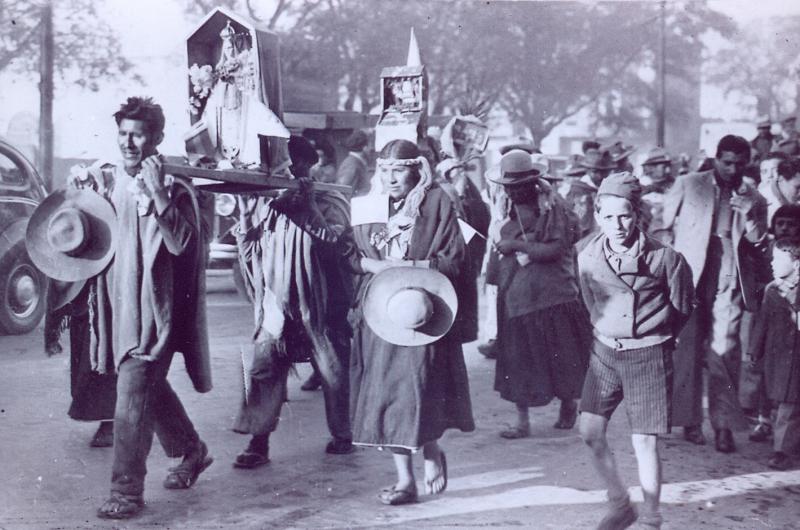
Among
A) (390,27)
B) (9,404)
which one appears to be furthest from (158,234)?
(390,27)

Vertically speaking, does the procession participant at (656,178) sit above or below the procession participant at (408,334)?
above

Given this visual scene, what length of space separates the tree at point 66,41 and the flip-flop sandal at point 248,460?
268cm

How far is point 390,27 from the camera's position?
6.63m

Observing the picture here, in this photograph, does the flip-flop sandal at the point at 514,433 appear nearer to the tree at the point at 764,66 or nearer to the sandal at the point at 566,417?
the sandal at the point at 566,417

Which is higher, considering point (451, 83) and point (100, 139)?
point (451, 83)

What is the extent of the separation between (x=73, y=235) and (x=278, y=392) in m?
1.44

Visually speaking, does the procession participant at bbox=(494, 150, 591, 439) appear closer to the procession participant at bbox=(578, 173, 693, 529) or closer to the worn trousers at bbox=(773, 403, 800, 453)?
the worn trousers at bbox=(773, 403, 800, 453)

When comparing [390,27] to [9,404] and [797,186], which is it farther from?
[9,404]

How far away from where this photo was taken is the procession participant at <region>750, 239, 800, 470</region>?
5.35m

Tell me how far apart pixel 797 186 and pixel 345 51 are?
3457 mm

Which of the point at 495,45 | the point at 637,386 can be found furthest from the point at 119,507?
the point at 495,45

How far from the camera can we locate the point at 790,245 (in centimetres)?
540

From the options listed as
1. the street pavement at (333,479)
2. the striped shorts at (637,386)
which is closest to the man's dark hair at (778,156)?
the street pavement at (333,479)

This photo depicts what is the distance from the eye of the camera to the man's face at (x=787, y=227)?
5375 millimetres
